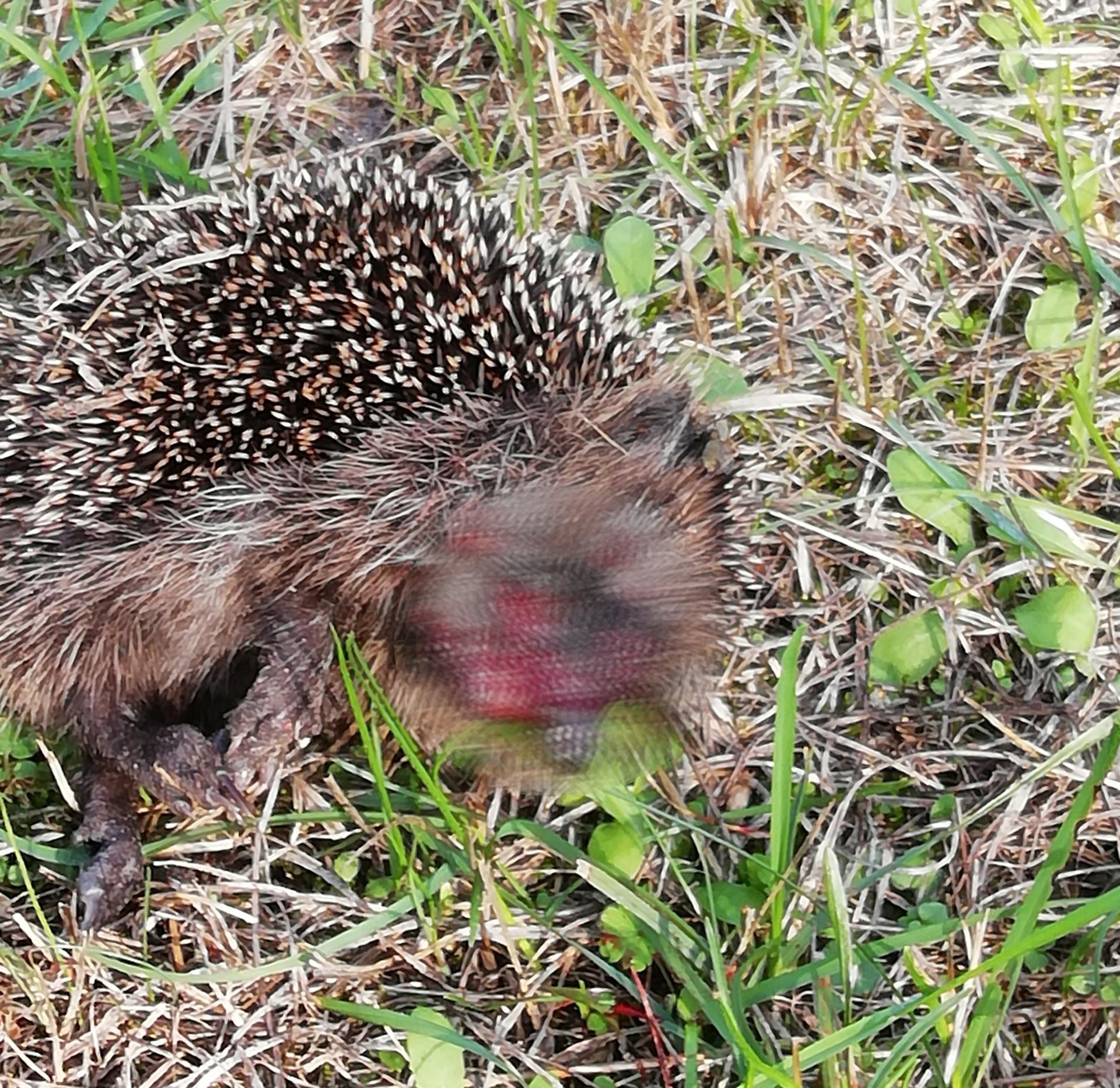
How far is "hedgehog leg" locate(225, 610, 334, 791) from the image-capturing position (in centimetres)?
Result: 253

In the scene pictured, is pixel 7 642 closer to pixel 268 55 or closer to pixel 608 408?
pixel 608 408

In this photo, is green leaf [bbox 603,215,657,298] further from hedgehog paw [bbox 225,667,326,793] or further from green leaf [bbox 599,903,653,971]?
green leaf [bbox 599,903,653,971]

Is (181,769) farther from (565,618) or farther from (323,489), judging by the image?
(565,618)

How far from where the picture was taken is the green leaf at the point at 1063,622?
2.68m

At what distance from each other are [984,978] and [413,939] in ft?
3.82

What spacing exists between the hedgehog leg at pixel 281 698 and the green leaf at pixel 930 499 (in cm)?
135

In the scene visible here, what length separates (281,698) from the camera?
2.54m

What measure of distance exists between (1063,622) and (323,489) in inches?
64.4

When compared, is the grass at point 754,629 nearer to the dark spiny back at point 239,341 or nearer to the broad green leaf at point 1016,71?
the broad green leaf at point 1016,71

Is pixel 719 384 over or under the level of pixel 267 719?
over

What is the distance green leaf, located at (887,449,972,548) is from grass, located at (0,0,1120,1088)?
0.01 m

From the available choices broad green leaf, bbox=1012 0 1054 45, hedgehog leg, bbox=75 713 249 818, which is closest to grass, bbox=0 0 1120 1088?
broad green leaf, bbox=1012 0 1054 45

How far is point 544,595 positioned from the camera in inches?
94.4

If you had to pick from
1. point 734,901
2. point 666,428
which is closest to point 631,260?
point 666,428
